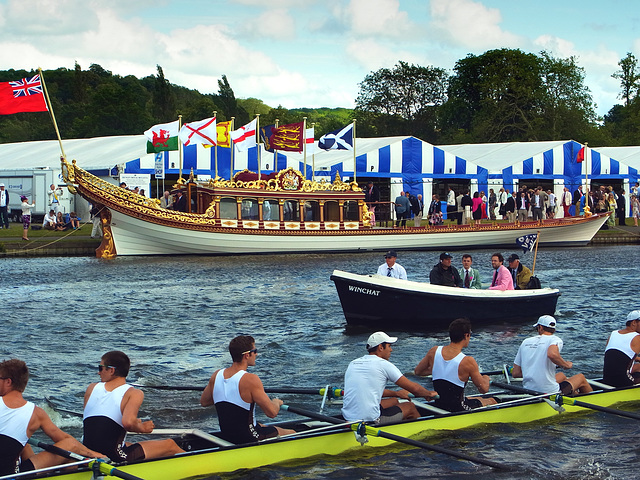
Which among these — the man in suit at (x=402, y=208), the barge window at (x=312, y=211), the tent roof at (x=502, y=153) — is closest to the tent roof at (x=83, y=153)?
the barge window at (x=312, y=211)

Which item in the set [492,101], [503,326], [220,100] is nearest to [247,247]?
[503,326]

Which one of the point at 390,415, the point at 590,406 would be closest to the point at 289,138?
the point at 590,406

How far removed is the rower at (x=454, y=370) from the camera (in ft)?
35.4

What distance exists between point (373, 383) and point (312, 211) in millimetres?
27803

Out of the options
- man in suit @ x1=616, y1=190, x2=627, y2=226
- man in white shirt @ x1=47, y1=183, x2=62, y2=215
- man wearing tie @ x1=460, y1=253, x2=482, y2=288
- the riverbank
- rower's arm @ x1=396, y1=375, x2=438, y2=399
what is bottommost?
rower's arm @ x1=396, y1=375, x2=438, y2=399

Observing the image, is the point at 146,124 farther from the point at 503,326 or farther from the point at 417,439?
the point at 417,439

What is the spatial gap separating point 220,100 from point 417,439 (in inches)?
4225

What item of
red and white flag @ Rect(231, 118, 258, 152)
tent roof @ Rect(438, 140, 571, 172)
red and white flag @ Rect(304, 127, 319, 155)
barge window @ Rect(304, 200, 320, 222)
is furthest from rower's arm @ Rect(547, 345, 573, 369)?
A: tent roof @ Rect(438, 140, 571, 172)

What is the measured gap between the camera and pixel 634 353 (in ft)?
40.9

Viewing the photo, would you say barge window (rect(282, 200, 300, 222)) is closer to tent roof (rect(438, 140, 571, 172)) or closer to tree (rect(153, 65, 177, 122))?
tent roof (rect(438, 140, 571, 172))

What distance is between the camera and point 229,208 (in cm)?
3672

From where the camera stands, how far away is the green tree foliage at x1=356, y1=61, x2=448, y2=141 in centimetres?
10556

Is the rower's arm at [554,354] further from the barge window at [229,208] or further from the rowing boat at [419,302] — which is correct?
the barge window at [229,208]

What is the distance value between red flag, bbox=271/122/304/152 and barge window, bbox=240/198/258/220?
8.59 ft
